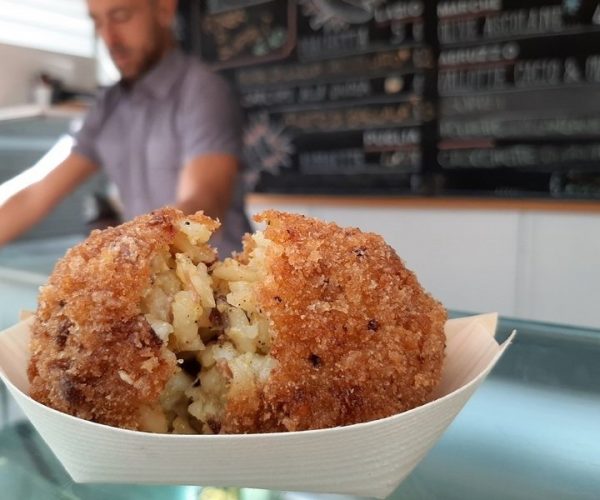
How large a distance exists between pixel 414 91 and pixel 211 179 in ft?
3.59

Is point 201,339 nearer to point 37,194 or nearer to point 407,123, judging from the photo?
point 37,194

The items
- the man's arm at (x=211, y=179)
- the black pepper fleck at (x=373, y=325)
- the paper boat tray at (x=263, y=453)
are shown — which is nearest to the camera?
the paper boat tray at (x=263, y=453)

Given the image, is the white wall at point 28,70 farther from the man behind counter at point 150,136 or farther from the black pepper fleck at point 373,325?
the black pepper fleck at point 373,325

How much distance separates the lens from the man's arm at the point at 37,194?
221 cm

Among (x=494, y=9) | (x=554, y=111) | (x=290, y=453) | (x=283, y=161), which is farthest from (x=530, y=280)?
(x=290, y=453)

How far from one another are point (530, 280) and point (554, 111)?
2.23ft

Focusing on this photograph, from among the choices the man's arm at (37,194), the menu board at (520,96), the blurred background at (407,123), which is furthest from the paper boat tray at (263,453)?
the menu board at (520,96)

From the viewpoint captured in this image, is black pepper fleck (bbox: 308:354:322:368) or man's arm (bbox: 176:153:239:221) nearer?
black pepper fleck (bbox: 308:354:322:368)

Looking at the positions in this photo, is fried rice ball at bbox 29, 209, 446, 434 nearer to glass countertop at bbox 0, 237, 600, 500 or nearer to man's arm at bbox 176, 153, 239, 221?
glass countertop at bbox 0, 237, 600, 500

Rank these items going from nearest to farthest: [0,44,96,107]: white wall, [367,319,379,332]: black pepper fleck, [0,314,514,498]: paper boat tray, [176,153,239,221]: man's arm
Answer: [0,314,514,498]: paper boat tray, [367,319,379,332]: black pepper fleck, [176,153,239,221]: man's arm, [0,44,96,107]: white wall

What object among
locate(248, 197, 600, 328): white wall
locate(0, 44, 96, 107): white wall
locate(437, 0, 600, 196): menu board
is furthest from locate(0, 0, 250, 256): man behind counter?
locate(437, 0, 600, 196): menu board

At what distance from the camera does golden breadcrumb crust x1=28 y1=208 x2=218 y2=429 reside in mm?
556

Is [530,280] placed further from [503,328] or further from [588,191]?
[503,328]

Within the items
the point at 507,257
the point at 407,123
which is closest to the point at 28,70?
the point at 407,123
